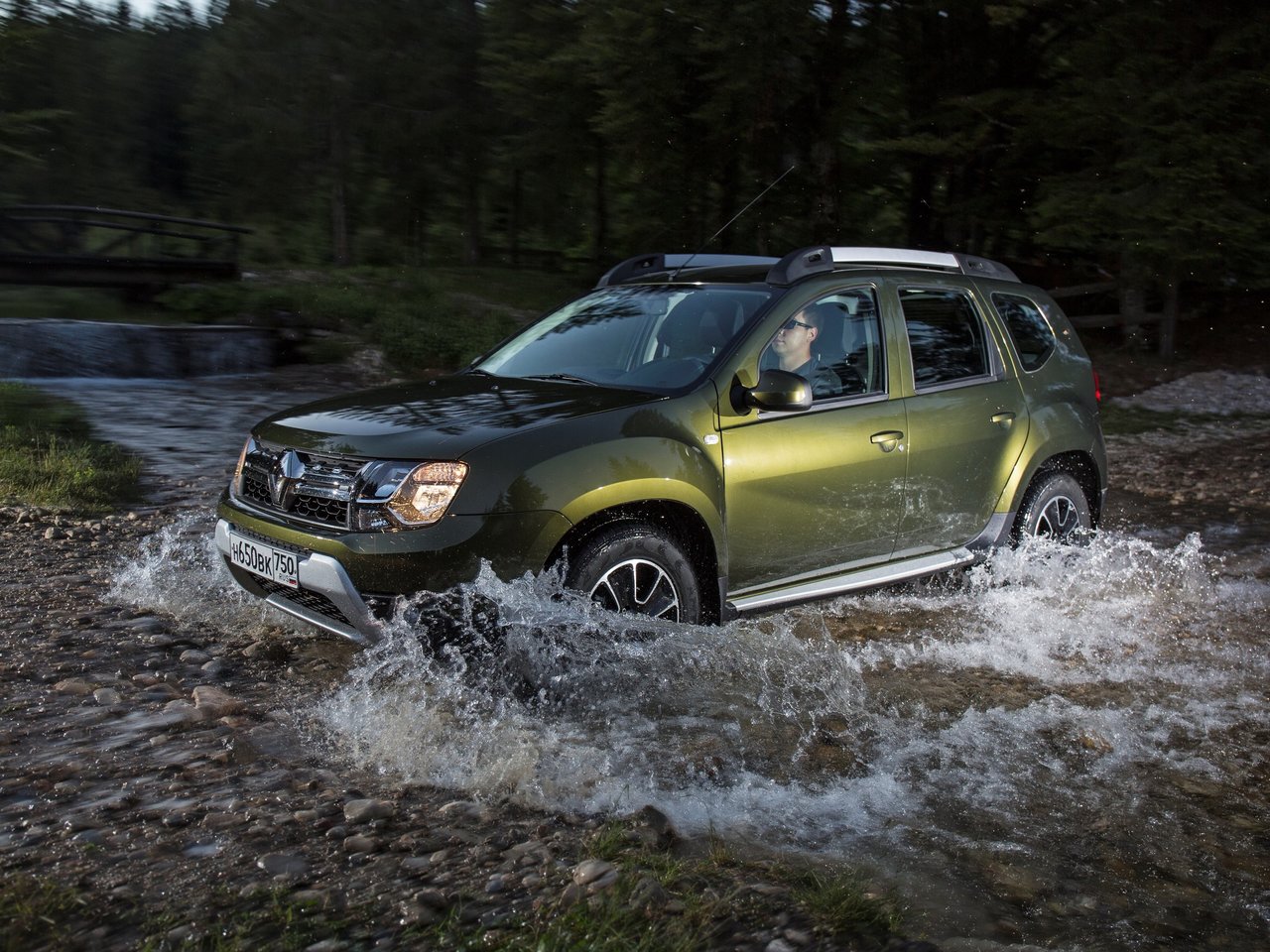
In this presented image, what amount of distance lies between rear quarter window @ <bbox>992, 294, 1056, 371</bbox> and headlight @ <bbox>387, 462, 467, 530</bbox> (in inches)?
132

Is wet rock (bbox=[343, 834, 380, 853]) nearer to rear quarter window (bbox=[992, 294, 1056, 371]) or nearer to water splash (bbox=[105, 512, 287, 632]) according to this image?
water splash (bbox=[105, 512, 287, 632])

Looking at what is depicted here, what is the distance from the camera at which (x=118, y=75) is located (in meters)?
40.8

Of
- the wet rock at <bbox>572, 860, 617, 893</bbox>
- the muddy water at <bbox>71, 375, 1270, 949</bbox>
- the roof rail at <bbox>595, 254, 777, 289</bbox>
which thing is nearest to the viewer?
the wet rock at <bbox>572, 860, 617, 893</bbox>

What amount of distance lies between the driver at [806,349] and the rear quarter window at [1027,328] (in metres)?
1.39

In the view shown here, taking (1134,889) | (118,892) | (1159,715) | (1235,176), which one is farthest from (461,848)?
(1235,176)

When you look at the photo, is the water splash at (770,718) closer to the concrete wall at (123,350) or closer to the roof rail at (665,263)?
the roof rail at (665,263)

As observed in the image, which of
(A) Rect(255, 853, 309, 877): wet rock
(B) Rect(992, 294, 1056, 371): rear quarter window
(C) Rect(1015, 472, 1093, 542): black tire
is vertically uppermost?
(B) Rect(992, 294, 1056, 371): rear quarter window

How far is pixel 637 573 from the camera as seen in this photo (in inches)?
183

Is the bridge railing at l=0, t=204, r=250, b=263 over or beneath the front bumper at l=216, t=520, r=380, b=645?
over

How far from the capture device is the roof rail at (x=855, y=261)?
18.0 feet

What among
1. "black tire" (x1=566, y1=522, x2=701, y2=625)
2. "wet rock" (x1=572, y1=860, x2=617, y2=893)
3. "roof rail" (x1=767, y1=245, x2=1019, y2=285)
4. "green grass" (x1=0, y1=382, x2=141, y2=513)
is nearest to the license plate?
"black tire" (x1=566, y1=522, x2=701, y2=625)

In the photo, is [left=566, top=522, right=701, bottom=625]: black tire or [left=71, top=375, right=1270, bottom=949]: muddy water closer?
[left=71, top=375, right=1270, bottom=949]: muddy water

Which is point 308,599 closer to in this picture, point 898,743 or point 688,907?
point 688,907

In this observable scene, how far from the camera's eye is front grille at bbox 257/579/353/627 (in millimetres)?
4512
